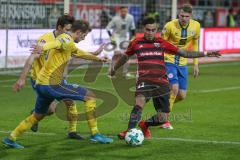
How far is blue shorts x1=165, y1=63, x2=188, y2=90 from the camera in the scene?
12625 mm

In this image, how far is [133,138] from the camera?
1019 centimetres

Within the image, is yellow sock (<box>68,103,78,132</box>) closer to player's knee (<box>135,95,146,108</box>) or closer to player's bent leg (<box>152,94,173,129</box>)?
player's knee (<box>135,95,146,108</box>)

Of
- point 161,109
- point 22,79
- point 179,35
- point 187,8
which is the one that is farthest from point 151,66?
point 22,79

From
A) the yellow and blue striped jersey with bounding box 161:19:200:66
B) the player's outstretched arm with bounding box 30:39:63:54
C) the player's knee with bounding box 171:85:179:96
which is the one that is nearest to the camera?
the player's outstretched arm with bounding box 30:39:63:54

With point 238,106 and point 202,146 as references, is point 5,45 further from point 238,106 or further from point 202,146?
point 202,146

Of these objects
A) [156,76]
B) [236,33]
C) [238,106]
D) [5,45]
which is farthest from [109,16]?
[156,76]

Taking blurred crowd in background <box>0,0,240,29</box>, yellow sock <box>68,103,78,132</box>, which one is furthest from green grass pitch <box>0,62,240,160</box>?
blurred crowd in background <box>0,0,240,29</box>

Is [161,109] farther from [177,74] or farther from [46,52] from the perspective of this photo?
[46,52]

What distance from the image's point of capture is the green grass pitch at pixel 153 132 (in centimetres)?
970

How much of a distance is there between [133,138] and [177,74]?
115 inches

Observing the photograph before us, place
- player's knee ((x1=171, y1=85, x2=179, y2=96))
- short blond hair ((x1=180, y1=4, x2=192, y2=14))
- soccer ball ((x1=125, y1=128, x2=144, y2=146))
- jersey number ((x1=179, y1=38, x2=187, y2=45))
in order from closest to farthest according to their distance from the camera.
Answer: soccer ball ((x1=125, y1=128, x2=144, y2=146))
short blond hair ((x1=180, y1=4, x2=192, y2=14))
player's knee ((x1=171, y1=85, x2=179, y2=96))
jersey number ((x1=179, y1=38, x2=187, y2=45))

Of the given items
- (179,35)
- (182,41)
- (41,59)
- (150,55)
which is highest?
(179,35)

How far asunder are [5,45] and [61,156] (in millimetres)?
13208

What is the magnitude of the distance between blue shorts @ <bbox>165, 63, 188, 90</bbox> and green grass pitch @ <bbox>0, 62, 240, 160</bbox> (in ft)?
2.40
